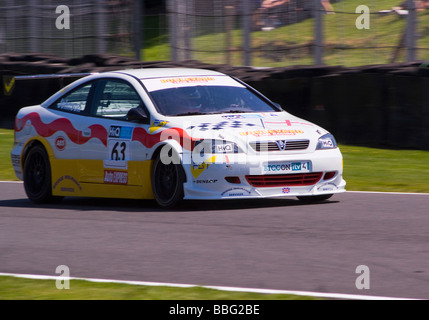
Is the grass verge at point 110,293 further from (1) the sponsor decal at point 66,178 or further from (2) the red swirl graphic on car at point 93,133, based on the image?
(1) the sponsor decal at point 66,178

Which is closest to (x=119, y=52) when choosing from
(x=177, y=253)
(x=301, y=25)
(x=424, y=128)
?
(x=301, y=25)

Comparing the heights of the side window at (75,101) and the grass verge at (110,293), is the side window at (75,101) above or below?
above

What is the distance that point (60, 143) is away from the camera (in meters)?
10.8

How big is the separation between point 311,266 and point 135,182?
11.9ft

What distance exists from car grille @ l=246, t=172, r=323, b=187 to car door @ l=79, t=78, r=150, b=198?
115 cm

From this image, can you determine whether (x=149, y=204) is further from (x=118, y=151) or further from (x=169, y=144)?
(x=169, y=144)

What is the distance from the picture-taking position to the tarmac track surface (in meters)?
6.27

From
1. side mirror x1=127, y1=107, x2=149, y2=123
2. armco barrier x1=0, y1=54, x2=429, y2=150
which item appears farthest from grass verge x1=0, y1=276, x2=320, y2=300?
armco barrier x1=0, y1=54, x2=429, y2=150

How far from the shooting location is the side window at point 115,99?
10273 mm

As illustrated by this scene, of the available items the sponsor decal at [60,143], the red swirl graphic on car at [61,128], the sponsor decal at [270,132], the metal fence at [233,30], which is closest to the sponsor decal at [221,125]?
the sponsor decal at [270,132]

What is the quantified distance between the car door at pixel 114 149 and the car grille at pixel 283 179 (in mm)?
1154

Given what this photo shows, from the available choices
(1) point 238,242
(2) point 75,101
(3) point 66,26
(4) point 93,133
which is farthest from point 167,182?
(3) point 66,26

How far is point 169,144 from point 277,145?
1.06 metres

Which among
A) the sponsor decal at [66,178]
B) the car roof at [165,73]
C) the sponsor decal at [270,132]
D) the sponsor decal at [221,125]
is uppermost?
→ the car roof at [165,73]
